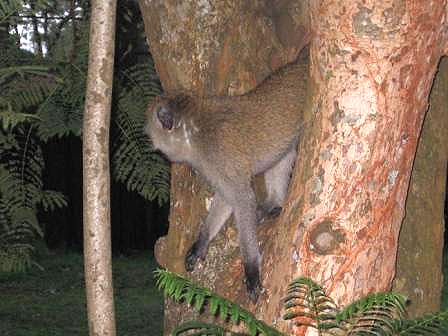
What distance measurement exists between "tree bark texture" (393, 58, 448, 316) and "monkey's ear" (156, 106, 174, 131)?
0.87 metres

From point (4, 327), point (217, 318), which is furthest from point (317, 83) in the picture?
point (4, 327)

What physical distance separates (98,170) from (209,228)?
628 millimetres

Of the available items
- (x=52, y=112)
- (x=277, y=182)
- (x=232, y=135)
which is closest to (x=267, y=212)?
(x=277, y=182)

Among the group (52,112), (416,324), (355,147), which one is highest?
(52,112)

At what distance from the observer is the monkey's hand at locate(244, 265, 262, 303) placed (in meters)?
2.24

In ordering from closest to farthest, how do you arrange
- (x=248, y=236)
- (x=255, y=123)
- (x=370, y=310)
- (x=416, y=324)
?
(x=416, y=324) → (x=370, y=310) → (x=248, y=236) → (x=255, y=123)

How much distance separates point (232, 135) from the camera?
2.83 m

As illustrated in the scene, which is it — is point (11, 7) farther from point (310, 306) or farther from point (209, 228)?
point (209, 228)

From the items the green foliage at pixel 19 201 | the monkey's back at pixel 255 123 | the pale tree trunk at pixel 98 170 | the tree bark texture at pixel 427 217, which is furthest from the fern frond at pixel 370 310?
the green foliage at pixel 19 201

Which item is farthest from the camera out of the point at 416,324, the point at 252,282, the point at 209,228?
the point at 209,228

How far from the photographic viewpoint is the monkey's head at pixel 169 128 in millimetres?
2793

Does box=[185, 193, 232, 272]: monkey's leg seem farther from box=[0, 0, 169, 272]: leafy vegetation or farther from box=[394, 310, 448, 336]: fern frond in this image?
box=[394, 310, 448, 336]: fern frond

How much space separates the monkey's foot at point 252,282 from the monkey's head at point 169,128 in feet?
2.19

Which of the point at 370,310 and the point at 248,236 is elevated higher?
the point at 248,236
